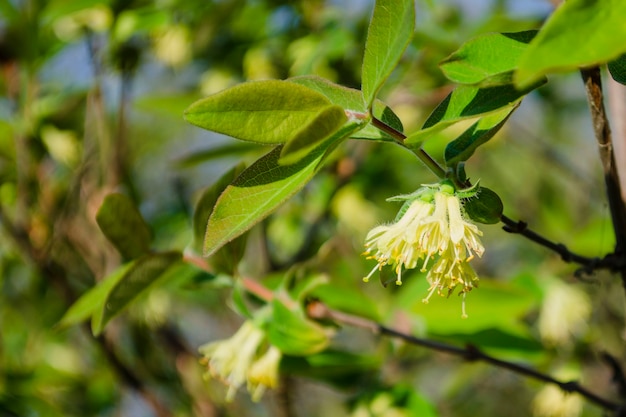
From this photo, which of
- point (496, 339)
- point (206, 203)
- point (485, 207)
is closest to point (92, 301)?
point (206, 203)

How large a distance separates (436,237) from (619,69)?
204 millimetres

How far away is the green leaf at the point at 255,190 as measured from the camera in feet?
1.91

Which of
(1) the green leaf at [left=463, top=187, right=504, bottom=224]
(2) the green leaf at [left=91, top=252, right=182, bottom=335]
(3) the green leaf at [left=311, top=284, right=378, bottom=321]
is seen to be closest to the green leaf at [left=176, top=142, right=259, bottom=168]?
(3) the green leaf at [left=311, top=284, right=378, bottom=321]

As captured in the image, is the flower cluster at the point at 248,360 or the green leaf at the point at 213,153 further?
the green leaf at the point at 213,153

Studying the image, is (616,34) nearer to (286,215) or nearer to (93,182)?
(286,215)

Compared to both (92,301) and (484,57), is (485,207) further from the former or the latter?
(92,301)

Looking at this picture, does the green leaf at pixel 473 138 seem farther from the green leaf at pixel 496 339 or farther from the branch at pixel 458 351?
the green leaf at pixel 496 339

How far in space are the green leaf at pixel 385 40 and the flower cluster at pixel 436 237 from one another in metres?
0.13

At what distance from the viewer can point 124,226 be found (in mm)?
880

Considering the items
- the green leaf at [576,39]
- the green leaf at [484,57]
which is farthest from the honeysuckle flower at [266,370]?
the green leaf at [576,39]

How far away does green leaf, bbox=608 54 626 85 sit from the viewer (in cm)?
58

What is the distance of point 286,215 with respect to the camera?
1758 mm

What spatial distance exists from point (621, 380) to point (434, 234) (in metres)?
0.41

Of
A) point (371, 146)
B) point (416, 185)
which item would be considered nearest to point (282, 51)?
point (371, 146)
